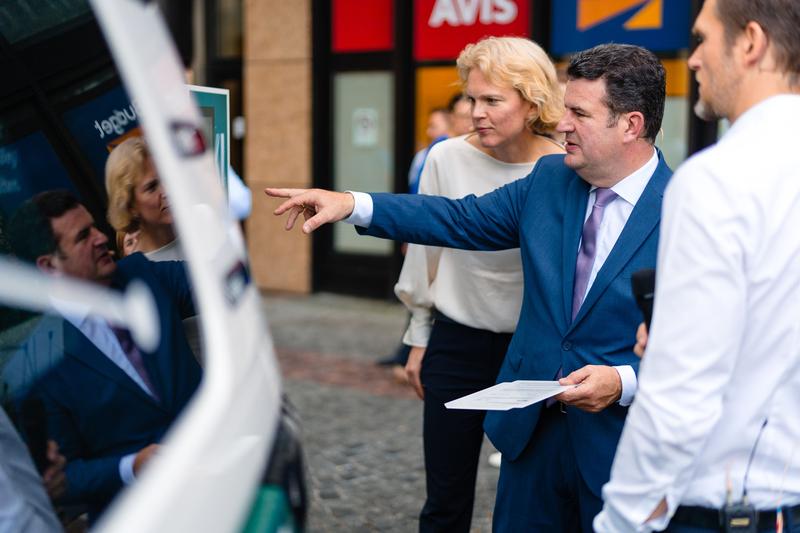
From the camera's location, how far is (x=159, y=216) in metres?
1.53

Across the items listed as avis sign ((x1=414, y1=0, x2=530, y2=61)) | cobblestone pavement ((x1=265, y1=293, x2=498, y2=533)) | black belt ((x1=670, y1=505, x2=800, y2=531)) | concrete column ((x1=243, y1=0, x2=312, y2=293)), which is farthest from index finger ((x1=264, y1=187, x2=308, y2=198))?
concrete column ((x1=243, y1=0, x2=312, y2=293))

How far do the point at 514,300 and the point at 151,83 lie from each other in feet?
7.13

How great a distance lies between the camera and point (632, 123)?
2.65 meters

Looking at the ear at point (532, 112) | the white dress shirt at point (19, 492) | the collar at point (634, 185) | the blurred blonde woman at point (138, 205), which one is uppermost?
the blurred blonde woman at point (138, 205)

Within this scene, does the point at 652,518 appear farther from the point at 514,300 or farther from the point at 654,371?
the point at 514,300

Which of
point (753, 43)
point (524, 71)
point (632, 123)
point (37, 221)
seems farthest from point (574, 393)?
point (37, 221)

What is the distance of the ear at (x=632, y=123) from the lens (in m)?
2.64

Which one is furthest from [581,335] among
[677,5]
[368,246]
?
[368,246]

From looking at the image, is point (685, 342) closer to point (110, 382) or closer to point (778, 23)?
point (778, 23)

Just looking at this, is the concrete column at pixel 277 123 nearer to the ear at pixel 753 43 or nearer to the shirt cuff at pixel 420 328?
the shirt cuff at pixel 420 328

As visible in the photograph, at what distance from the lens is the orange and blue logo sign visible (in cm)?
858

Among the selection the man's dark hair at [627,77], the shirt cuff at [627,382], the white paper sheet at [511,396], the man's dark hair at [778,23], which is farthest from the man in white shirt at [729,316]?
the man's dark hair at [627,77]

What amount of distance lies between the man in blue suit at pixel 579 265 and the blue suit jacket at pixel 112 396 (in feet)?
4.02

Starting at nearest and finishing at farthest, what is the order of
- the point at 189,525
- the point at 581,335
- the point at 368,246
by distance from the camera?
1. the point at 189,525
2. the point at 581,335
3. the point at 368,246
